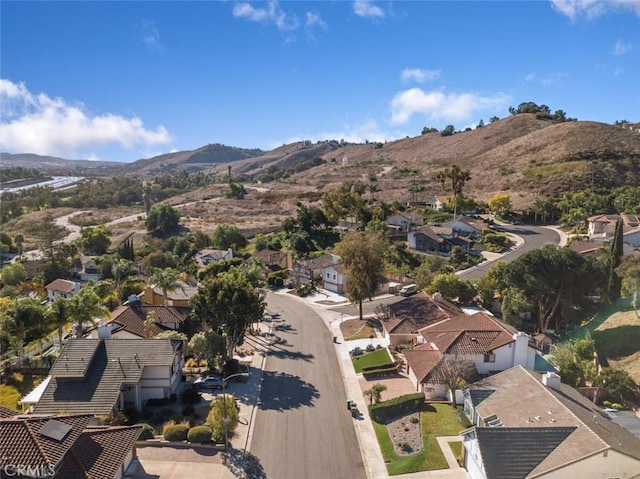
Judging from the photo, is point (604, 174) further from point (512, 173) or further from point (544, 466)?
point (544, 466)

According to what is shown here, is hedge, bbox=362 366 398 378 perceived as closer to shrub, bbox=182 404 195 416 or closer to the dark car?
the dark car

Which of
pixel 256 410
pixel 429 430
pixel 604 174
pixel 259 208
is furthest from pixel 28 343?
pixel 604 174

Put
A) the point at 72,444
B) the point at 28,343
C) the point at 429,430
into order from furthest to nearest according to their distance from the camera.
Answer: the point at 28,343
the point at 429,430
the point at 72,444

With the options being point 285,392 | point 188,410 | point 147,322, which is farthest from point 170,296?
point 188,410

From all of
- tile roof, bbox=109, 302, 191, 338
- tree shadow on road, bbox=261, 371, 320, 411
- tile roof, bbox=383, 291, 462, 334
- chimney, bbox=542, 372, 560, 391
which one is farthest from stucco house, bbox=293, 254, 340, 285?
chimney, bbox=542, 372, 560, 391

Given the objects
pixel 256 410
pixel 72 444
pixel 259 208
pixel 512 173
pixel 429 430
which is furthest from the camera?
pixel 259 208

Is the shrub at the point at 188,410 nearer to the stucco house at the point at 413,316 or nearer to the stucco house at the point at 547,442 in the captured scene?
the stucco house at the point at 547,442
